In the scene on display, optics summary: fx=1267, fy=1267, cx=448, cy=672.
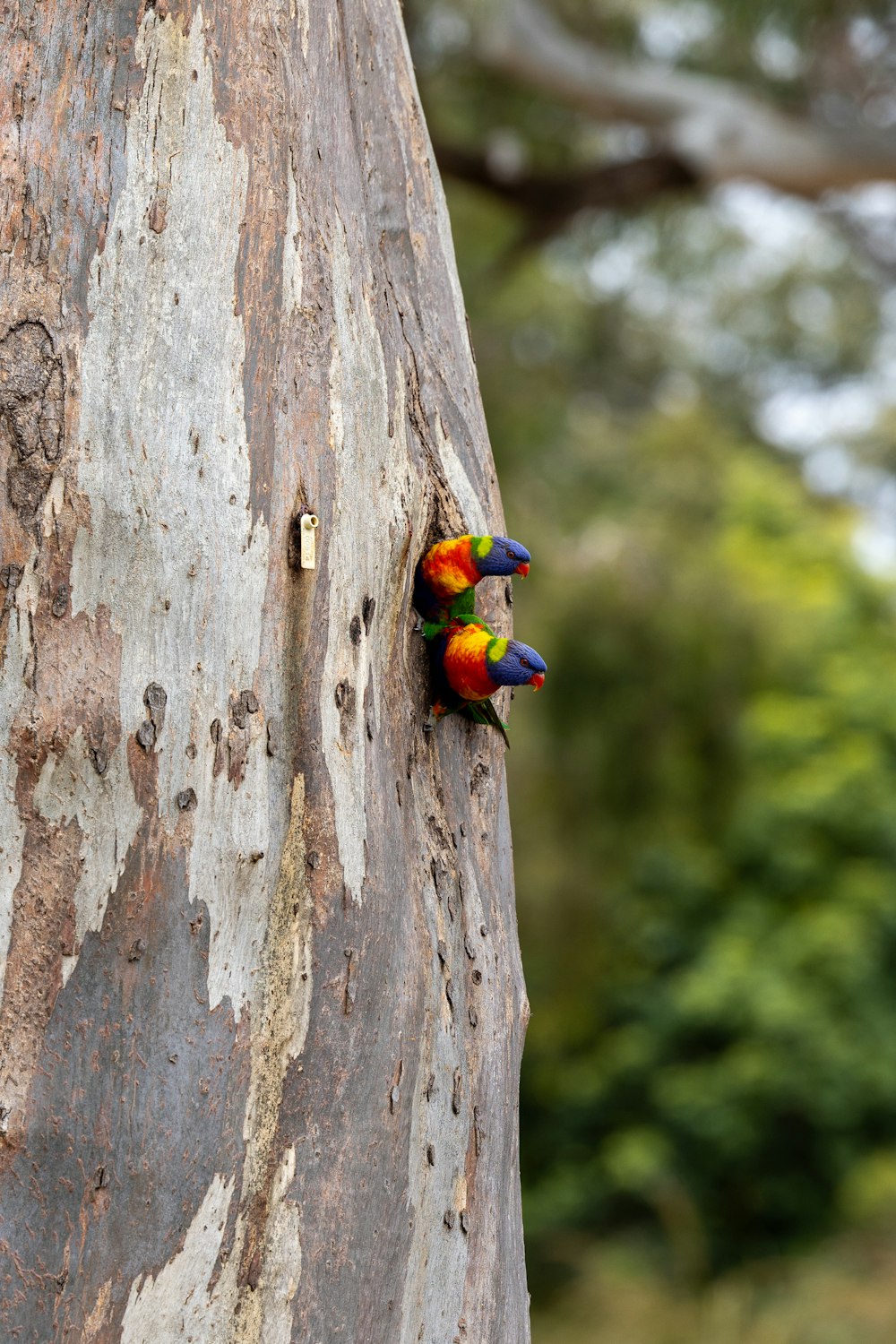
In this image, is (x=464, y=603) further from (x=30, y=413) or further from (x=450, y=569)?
(x=30, y=413)

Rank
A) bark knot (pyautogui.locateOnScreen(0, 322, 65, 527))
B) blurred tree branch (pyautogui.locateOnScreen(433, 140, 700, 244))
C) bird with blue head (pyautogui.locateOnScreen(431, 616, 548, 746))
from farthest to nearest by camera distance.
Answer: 1. blurred tree branch (pyautogui.locateOnScreen(433, 140, 700, 244))
2. bird with blue head (pyautogui.locateOnScreen(431, 616, 548, 746))
3. bark knot (pyautogui.locateOnScreen(0, 322, 65, 527))

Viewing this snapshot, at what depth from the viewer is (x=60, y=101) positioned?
1327 millimetres

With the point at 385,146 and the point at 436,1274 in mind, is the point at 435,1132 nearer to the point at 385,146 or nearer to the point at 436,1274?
the point at 436,1274

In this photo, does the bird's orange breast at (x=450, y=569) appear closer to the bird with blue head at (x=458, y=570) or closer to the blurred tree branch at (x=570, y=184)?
the bird with blue head at (x=458, y=570)

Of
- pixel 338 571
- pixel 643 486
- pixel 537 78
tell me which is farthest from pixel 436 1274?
pixel 643 486

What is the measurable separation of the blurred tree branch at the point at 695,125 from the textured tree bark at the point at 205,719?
208 inches

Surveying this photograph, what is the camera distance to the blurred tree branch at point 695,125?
641 cm

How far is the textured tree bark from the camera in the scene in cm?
128

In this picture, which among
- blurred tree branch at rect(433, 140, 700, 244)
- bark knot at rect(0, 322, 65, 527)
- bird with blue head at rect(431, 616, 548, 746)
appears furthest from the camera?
blurred tree branch at rect(433, 140, 700, 244)

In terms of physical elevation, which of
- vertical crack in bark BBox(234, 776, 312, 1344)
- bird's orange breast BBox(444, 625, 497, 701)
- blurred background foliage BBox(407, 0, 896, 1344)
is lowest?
vertical crack in bark BBox(234, 776, 312, 1344)

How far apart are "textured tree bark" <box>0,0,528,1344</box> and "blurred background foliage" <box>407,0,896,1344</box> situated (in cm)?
468

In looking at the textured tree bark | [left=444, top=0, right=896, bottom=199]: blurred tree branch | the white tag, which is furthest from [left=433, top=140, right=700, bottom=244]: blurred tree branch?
the white tag

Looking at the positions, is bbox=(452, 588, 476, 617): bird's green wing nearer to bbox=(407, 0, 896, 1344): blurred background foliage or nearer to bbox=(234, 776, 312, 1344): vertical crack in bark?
bbox=(234, 776, 312, 1344): vertical crack in bark

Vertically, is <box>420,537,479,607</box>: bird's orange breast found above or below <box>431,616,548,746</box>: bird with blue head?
above
